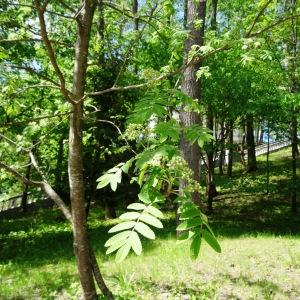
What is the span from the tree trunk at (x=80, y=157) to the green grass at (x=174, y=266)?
1388 mm

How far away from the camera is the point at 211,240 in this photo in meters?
1.94

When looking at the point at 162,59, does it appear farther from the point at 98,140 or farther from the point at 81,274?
the point at 81,274

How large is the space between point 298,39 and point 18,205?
833 inches

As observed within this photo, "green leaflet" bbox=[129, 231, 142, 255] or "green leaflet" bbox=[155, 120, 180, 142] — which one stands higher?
"green leaflet" bbox=[155, 120, 180, 142]

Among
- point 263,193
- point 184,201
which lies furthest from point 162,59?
point 184,201

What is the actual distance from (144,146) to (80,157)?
704 mm

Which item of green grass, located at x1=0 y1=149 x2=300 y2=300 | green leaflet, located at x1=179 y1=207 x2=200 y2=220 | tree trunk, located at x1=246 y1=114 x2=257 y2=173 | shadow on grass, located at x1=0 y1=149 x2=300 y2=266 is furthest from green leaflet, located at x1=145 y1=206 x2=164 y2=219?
tree trunk, located at x1=246 y1=114 x2=257 y2=173

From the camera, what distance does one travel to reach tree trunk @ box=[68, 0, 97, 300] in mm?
2961

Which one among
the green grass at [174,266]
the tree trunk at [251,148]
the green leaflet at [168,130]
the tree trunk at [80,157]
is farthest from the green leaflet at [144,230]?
the tree trunk at [251,148]

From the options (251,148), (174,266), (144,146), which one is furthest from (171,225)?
(144,146)

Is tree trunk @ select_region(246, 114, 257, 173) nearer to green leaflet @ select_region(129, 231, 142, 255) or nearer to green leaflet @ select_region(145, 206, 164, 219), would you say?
green leaflet @ select_region(145, 206, 164, 219)

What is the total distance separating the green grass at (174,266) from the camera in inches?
294

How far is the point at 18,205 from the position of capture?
2862 centimetres

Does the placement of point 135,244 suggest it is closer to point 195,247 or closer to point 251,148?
point 195,247
